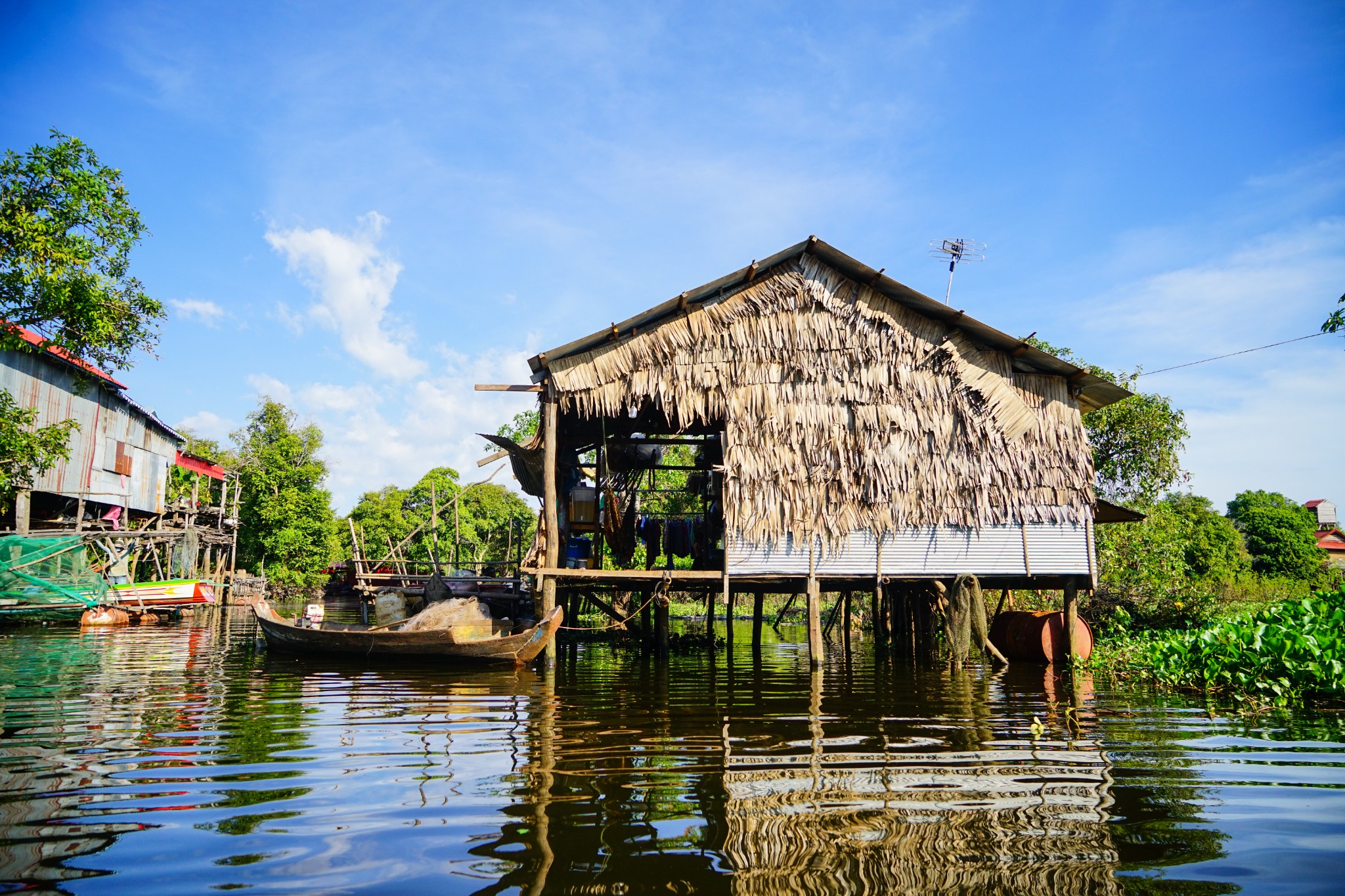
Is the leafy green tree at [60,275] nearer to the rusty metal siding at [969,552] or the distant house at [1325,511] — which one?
the rusty metal siding at [969,552]

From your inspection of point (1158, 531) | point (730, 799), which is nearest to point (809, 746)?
point (730, 799)

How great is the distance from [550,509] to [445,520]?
28.2m

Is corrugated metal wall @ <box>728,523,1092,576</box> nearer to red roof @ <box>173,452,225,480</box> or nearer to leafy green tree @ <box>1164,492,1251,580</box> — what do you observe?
leafy green tree @ <box>1164,492,1251,580</box>

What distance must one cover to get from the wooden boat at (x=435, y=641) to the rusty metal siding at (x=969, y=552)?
15.8 feet

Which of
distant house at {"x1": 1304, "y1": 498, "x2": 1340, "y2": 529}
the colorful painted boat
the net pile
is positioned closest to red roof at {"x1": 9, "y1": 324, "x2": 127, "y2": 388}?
the colorful painted boat

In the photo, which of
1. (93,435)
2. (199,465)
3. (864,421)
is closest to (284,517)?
(199,465)

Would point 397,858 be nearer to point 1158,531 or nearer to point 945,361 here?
point 945,361

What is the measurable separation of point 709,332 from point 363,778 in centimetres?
901

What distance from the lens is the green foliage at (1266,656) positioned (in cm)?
902

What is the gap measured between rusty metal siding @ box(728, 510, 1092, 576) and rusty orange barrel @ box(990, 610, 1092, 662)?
1379mm

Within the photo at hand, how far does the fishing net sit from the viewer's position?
58.1ft

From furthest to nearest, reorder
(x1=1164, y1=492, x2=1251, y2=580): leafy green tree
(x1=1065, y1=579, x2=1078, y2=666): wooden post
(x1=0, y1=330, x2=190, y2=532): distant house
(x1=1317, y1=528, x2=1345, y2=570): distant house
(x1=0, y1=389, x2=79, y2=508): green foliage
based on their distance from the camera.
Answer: (x1=1317, y1=528, x2=1345, y2=570): distant house
(x1=1164, y1=492, x2=1251, y2=580): leafy green tree
(x1=0, y1=330, x2=190, y2=532): distant house
(x1=0, y1=389, x2=79, y2=508): green foliage
(x1=1065, y1=579, x2=1078, y2=666): wooden post

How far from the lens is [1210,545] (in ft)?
101

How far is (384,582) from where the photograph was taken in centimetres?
1923
